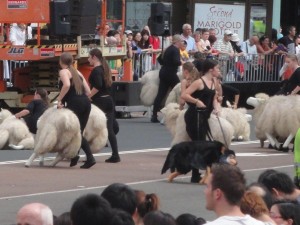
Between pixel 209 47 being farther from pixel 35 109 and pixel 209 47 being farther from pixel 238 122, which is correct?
pixel 35 109

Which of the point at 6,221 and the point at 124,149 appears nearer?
the point at 6,221

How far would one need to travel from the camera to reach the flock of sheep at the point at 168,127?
54.9 ft

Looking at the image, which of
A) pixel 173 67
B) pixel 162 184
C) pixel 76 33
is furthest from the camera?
pixel 76 33

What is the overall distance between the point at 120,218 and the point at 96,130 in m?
10.8

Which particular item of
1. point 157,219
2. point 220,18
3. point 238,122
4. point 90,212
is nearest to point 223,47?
point 220,18

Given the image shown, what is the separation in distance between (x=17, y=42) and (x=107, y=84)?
33.3 ft

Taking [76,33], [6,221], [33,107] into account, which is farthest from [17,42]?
[6,221]

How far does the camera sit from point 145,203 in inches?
332

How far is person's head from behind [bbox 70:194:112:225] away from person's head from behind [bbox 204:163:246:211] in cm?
59

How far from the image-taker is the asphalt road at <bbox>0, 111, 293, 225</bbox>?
14.0 m

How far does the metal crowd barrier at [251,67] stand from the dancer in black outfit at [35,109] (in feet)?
34.0

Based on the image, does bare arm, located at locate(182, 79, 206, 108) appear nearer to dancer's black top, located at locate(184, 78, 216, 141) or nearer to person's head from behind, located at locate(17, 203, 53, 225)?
dancer's black top, located at locate(184, 78, 216, 141)

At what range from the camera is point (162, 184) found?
15.8 metres

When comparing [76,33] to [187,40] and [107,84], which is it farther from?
[107,84]
